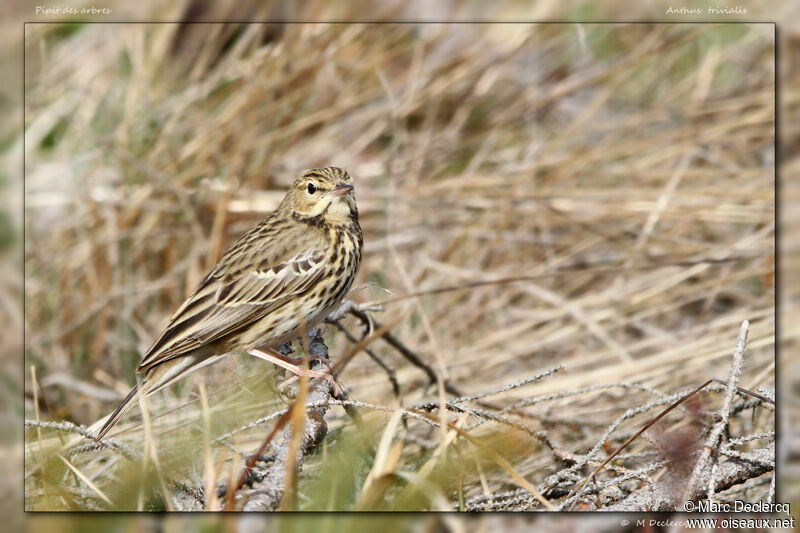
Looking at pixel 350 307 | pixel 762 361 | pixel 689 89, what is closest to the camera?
pixel 350 307

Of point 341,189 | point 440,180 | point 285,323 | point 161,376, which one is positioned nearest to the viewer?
point 161,376

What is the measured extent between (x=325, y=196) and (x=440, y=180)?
187 centimetres

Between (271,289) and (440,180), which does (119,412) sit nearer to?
(271,289)

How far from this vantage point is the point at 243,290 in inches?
116

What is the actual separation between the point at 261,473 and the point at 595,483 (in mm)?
860

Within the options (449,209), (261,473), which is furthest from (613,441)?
(449,209)

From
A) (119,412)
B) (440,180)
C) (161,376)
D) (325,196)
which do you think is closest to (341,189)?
(325,196)

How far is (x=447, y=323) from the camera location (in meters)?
4.26

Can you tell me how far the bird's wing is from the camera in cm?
281

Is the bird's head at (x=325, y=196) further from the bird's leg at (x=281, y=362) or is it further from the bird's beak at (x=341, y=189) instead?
the bird's leg at (x=281, y=362)

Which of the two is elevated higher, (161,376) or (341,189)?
(341,189)

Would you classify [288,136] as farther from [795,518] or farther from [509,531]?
[795,518]

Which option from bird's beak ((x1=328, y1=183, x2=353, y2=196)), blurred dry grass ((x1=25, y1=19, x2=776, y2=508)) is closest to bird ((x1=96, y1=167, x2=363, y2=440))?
bird's beak ((x1=328, y1=183, x2=353, y2=196))

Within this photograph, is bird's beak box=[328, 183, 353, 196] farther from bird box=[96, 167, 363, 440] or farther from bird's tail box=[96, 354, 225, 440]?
bird's tail box=[96, 354, 225, 440]
